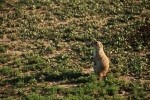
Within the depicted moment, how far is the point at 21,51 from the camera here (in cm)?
1992

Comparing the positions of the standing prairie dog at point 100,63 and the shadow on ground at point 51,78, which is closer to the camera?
the standing prairie dog at point 100,63

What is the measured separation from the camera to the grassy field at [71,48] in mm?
16156

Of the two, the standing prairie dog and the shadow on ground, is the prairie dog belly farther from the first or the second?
the shadow on ground

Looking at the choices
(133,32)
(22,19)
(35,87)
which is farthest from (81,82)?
(22,19)

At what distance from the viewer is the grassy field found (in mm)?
16156

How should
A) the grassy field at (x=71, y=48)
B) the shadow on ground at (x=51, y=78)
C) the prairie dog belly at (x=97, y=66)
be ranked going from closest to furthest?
the grassy field at (x=71, y=48), the prairie dog belly at (x=97, y=66), the shadow on ground at (x=51, y=78)

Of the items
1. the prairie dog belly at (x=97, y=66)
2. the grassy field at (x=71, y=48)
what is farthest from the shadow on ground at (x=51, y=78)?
the prairie dog belly at (x=97, y=66)

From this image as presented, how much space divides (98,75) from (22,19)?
27.1 feet

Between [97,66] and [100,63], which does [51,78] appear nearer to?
[97,66]

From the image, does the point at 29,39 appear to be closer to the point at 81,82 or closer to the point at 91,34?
the point at 91,34

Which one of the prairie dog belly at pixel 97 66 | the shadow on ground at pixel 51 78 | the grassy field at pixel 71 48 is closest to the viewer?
the grassy field at pixel 71 48

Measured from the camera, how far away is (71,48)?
20.1 meters

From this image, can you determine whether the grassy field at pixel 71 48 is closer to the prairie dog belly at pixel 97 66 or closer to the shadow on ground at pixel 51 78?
the shadow on ground at pixel 51 78

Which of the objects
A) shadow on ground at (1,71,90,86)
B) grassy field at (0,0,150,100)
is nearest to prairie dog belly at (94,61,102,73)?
grassy field at (0,0,150,100)
